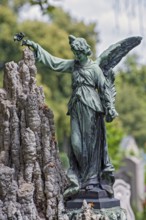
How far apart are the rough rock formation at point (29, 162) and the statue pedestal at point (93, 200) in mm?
110

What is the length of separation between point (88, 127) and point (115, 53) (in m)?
1.22

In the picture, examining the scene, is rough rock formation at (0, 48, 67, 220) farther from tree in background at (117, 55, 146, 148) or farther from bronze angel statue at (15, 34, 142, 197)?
tree in background at (117, 55, 146, 148)

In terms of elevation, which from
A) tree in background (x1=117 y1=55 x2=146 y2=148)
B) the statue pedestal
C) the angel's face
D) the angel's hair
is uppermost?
tree in background (x1=117 y1=55 x2=146 y2=148)

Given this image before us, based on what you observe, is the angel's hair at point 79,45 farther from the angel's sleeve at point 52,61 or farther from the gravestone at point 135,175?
the gravestone at point 135,175

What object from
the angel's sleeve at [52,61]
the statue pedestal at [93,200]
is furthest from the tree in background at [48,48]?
the statue pedestal at [93,200]

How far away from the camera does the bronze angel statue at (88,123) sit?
8477 mm

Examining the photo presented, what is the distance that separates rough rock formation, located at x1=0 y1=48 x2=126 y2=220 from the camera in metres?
8.46

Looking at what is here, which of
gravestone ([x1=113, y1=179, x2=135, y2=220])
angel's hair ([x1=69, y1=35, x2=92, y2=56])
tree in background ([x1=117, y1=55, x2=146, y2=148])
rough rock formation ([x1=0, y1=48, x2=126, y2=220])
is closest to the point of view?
rough rock formation ([x1=0, y1=48, x2=126, y2=220])

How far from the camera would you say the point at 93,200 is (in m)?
8.27

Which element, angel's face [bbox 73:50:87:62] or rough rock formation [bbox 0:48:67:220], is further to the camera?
angel's face [bbox 73:50:87:62]

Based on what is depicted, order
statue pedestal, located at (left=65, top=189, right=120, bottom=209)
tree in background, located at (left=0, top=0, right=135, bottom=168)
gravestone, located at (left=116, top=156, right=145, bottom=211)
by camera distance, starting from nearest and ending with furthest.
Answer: statue pedestal, located at (left=65, top=189, right=120, bottom=209) → gravestone, located at (left=116, top=156, right=145, bottom=211) → tree in background, located at (left=0, top=0, right=135, bottom=168)

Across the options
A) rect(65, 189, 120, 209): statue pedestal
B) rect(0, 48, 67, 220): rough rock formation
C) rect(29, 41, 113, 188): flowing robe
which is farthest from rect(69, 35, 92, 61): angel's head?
rect(65, 189, 120, 209): statue pedestal

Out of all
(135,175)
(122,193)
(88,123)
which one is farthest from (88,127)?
(135,175)

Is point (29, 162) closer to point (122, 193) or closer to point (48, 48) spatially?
point (122, 193)
